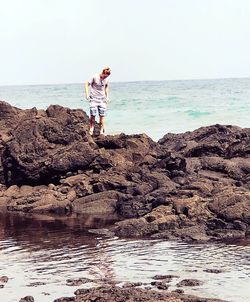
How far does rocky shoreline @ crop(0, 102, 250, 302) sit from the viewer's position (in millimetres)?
12203

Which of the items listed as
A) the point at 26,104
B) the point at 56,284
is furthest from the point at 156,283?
the point at 26,104

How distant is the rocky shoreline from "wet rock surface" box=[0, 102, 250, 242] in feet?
0.07

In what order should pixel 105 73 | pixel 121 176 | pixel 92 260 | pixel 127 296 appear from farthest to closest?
pixel 105 73
pixel 121 176
pixel 92 260
pixel 127 296

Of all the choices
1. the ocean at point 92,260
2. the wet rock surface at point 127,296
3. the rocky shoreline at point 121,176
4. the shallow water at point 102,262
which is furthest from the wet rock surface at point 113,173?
the wet rock surface at point 127,296

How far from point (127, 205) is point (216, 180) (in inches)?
103

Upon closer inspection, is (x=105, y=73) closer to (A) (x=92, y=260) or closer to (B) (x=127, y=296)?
(A) (x=92, y=260)

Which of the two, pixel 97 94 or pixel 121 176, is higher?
pixel 97 94

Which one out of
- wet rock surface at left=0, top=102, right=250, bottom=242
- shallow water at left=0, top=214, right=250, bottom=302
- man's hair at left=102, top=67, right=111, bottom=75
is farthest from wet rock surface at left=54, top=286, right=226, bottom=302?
man's hair at left=102, top=67, right=111, bottom=75

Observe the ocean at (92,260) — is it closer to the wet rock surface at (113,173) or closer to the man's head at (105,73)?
the wet rock surface at (113,173)

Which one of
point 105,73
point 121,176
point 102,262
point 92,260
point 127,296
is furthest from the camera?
point 105,73

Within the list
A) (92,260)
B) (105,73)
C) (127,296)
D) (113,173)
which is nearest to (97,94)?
(105,73)

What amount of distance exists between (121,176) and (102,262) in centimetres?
639

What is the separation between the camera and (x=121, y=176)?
15609mm

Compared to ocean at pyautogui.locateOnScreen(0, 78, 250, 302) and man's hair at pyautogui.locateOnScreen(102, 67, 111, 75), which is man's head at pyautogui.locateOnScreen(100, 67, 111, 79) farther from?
ocean at pyautogui.locateOnScreen(0, 78, 250, 302)
